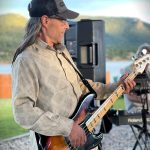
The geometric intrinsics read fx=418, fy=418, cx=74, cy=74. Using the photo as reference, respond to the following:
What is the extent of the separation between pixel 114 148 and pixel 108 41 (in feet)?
4.95

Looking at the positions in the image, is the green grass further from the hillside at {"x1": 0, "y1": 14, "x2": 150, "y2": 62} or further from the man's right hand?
the man's right hand

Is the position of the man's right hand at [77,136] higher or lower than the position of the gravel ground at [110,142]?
higher

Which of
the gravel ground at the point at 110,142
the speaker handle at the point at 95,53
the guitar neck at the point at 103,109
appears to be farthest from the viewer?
the gravel ground at the point at 110,142

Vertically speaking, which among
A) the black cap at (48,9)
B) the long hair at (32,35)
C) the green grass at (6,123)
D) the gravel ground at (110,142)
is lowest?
the gravel ground at (110,142)

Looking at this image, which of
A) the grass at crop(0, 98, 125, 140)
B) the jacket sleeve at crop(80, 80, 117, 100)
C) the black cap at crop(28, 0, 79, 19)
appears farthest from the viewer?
the grass at crop(0, 98, 125, 140)

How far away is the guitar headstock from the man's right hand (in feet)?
2.07

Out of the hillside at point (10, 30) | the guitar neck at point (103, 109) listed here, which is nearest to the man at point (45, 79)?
the guitar neck at point (103, 109)

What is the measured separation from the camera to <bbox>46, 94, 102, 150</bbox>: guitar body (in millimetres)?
2053

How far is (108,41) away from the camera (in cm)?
573

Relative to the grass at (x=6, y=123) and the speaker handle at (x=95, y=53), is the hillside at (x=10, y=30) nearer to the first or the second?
the grass at (x=6, y=123)

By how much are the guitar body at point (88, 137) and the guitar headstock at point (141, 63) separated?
1.39 feet

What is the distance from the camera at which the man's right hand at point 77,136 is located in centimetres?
199

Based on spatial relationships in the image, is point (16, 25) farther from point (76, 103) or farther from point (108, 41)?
point (76, 103)

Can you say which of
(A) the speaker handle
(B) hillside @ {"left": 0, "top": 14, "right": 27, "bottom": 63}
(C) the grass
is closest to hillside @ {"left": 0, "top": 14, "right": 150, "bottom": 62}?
(B) hillside @ {"left": 0, "top": 14, "right": 27, "bottom": 63}
